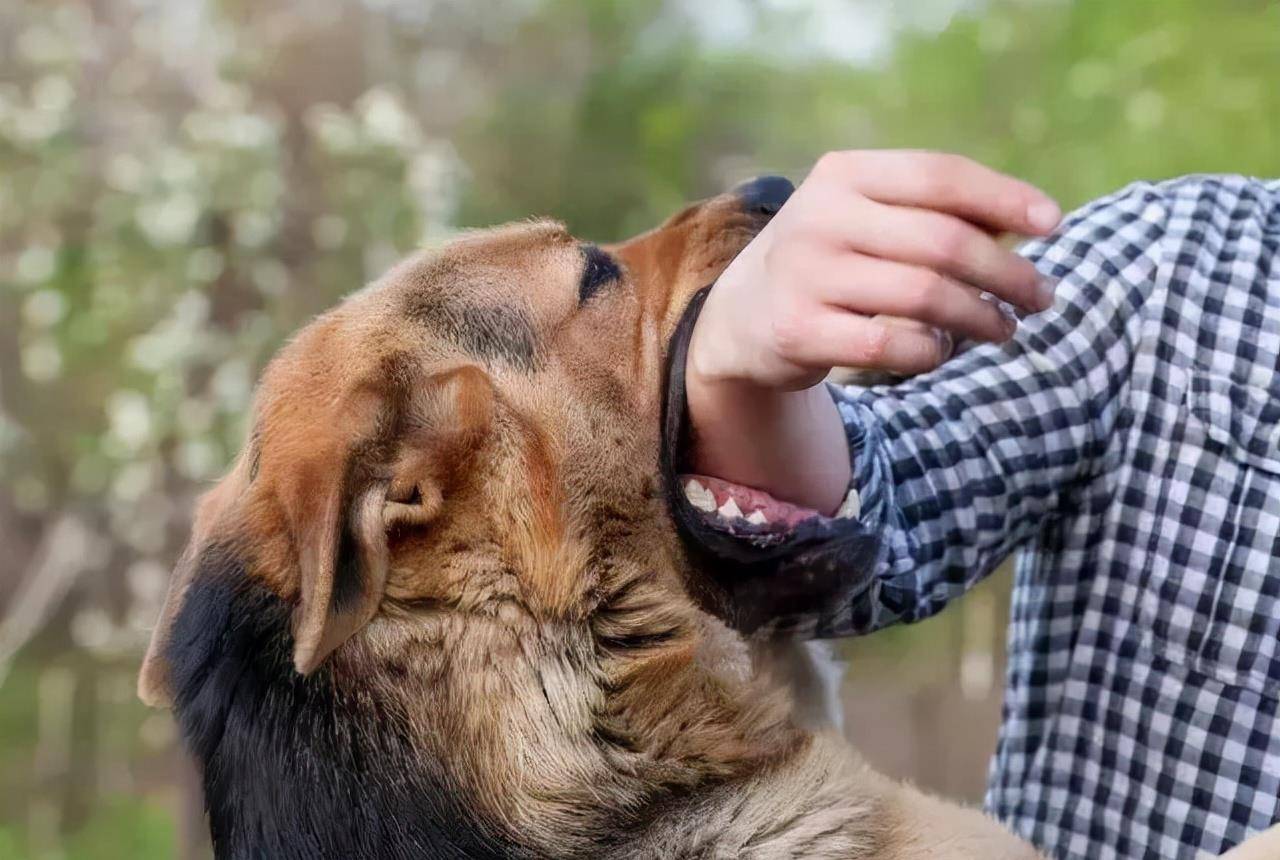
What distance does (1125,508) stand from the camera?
161 centimetres

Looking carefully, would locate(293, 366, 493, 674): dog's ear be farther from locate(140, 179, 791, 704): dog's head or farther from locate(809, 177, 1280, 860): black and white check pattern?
locate(809, 177, 1280, 860): black and white check pattern

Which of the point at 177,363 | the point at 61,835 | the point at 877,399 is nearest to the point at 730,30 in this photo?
the point at 177,363

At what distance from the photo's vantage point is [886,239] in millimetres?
1009

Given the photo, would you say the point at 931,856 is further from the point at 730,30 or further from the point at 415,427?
the point at 730,30

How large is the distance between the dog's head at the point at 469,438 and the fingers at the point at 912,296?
465 millimetres

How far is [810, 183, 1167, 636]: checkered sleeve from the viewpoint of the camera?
1.59 metres

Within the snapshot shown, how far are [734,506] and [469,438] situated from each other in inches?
14.4

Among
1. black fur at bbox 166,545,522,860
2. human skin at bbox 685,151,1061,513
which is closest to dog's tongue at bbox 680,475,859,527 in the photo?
human skin at bbox 685,151,1061,513

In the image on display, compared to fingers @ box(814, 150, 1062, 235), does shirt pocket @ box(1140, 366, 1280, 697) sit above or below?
below

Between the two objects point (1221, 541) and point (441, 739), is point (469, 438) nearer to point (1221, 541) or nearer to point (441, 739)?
point (441, 739)

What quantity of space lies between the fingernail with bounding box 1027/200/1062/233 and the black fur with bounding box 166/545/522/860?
91 cm

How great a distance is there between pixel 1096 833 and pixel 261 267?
3314 millimetres

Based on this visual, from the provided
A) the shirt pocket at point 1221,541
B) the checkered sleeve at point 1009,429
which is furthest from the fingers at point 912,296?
the shirt pocket at point 1221,541

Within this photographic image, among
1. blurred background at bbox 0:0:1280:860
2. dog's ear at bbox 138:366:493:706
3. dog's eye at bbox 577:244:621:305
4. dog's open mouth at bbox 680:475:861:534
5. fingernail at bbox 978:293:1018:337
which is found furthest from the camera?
blurred background at bbox 0:0:1280:860
